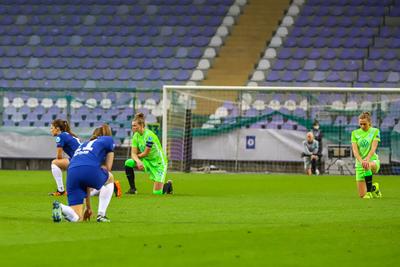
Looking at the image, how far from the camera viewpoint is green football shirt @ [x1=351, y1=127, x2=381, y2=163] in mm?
21016

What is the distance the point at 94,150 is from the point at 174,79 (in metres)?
24.3

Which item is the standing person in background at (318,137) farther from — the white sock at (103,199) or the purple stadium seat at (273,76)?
the white sock at (103,199)

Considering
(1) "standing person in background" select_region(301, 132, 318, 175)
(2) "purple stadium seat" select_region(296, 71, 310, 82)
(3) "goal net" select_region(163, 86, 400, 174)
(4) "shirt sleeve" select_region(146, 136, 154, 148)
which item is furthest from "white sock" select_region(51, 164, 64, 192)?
(2) "purple stadium seat" select_region(296, 71, 310, 82)

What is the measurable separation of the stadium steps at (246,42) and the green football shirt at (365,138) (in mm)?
17195

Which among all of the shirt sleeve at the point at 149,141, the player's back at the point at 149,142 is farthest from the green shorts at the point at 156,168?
the shirt sleeve at the point at 149,141

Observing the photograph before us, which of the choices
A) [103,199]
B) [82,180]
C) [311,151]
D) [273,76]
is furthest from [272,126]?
[82,180]

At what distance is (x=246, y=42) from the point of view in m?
39.9

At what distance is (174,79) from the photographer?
38406 mm

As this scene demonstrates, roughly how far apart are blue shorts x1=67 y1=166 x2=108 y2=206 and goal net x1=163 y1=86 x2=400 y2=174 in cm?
1933

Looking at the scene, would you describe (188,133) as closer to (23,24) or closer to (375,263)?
(23,24)

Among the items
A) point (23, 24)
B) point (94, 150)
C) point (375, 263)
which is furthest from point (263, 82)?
point (375, 263)

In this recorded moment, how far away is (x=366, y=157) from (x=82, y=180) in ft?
27.7

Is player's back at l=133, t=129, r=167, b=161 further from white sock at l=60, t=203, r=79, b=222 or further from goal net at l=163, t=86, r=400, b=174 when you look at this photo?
goal net at l=163, t=86, r=400, b=174

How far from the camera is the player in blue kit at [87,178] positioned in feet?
46.1
